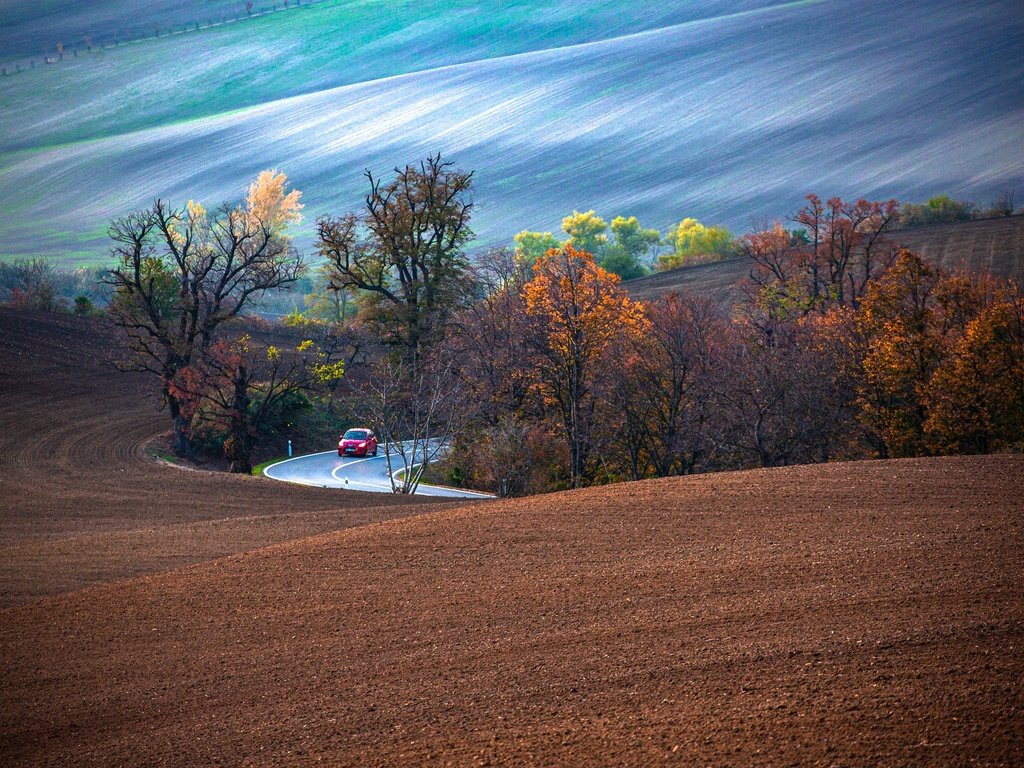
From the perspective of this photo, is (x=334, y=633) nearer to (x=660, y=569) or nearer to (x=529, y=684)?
(x=529, y=684)

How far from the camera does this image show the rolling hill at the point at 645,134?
140 metres

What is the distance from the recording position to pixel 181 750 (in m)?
10.9

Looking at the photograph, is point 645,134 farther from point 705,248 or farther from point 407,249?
point 407,249

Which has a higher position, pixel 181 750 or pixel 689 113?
pixel 689 113

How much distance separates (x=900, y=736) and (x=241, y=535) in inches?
617

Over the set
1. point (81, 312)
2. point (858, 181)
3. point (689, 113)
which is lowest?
point (81, 312)

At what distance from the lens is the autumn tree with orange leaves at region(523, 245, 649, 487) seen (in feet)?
129

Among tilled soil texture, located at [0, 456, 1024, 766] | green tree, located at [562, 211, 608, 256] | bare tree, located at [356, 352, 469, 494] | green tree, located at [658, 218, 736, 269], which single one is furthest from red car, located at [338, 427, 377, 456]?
green tree, located at [562, 211, 608, 256]

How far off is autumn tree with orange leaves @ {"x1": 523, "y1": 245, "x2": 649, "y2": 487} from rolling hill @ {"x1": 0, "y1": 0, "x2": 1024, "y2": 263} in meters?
94.2

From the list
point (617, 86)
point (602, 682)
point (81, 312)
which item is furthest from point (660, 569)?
point (617, 86)

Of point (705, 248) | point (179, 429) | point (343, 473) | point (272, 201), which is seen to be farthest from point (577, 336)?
point (272, 201)

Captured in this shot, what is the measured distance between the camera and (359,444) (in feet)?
160

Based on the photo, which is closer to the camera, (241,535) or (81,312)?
(241,535)

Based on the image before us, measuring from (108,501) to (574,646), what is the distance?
1985cm
